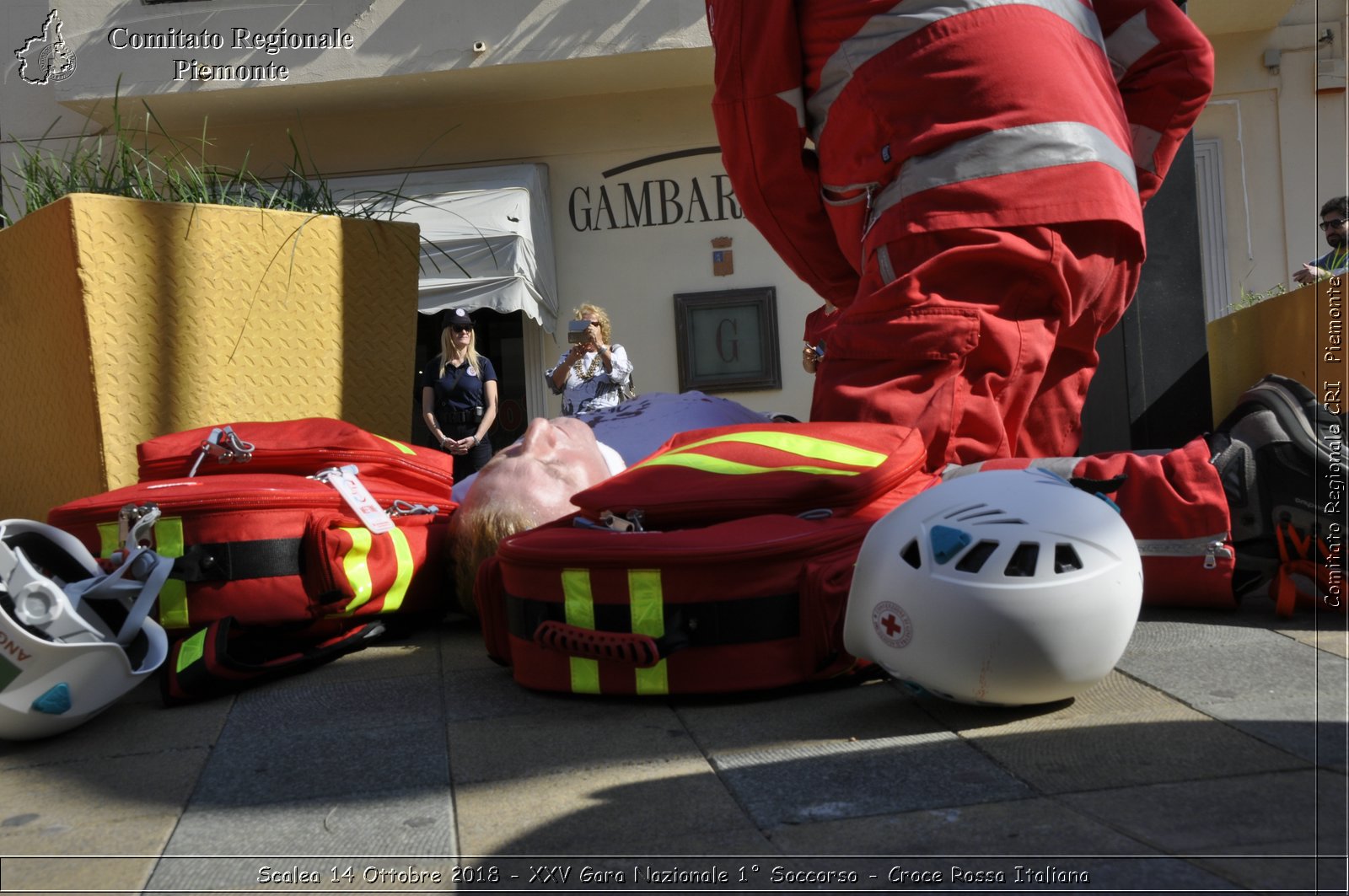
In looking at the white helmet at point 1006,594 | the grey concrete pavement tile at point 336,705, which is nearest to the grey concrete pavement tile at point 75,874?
the grey concrete pavement tile at point 336,705

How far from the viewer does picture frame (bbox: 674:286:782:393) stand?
11.4 meters

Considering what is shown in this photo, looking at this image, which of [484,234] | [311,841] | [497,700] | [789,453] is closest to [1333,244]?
[789,453]

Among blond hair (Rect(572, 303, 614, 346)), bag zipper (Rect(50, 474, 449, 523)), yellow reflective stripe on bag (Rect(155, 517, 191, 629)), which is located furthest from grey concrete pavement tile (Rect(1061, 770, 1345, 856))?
blond hair (Rect(572, 303, 614, 346))

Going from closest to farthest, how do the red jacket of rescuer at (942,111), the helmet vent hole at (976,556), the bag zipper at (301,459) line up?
the helmet vent hole at (976,556), the red jacket of rescuer at (942,111), the bag zipper at (301,459)

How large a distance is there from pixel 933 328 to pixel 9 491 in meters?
3.09

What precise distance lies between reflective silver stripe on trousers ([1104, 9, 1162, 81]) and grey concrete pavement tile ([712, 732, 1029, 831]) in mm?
2220

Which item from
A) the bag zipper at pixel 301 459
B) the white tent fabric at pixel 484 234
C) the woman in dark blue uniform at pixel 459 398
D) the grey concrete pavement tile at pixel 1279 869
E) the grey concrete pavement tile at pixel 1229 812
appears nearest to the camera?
the grey concrete pavement tile at pixel 1279 869

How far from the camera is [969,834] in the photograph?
4.75ft

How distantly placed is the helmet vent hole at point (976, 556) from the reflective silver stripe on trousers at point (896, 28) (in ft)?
5.02

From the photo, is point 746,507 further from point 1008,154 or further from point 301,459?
point 301,459

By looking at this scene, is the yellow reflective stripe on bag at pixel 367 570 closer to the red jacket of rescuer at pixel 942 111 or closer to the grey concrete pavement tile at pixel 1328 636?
the red jacket of rescuer at pixel 942 111

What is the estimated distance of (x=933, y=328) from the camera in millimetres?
2770

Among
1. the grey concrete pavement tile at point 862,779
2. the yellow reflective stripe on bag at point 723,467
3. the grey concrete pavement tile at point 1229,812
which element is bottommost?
the grey concrete pavement tile at point 862,779

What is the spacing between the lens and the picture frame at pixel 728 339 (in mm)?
11352
